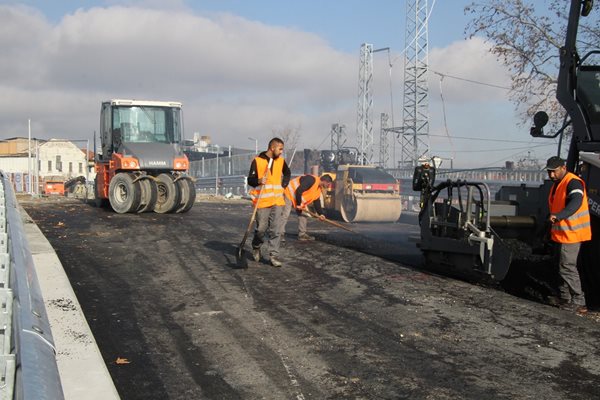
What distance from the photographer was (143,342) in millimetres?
5164

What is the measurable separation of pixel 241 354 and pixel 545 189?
465 centimetres

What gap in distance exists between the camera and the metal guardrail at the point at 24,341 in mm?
2000

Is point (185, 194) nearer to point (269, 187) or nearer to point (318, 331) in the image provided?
point (269, 187)

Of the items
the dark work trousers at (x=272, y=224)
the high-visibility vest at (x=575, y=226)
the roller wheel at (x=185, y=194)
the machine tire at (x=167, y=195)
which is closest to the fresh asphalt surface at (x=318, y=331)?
the dark work trousers at (x=272, y=224)

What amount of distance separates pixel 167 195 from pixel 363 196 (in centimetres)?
568

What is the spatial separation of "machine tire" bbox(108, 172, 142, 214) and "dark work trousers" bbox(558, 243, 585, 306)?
401 inches

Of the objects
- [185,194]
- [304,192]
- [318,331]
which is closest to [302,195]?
[304,192]

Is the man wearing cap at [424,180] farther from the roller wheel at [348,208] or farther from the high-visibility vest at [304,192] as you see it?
the roller wheel at [348,208]

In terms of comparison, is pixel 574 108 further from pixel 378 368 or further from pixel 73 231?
pixel 73 231

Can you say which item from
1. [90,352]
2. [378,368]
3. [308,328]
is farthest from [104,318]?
[378,368]

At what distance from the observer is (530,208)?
7945 mm

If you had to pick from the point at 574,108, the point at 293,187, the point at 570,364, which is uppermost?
the point at 574,108

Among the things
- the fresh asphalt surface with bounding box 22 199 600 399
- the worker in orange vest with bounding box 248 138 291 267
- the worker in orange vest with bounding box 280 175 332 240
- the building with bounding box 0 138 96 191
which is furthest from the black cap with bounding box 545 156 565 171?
the building with bounding box 0 138 96 191

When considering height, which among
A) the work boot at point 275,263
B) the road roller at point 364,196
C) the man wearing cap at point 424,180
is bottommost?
the work boot at point 275,263
